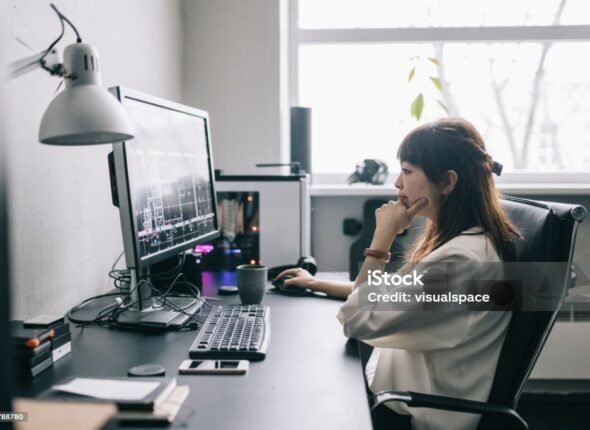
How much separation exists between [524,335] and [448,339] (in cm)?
15

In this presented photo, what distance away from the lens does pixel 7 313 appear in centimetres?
28

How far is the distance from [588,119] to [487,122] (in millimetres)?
544

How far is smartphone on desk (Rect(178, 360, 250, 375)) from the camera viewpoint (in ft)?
3.10

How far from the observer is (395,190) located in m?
2.53

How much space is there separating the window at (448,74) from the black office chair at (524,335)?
1.73m

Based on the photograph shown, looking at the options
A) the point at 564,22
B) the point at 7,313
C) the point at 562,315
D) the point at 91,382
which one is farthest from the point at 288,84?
the point at 7,313

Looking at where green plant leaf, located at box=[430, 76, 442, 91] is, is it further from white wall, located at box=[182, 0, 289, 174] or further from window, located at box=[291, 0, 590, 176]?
white wall, located at box=[182, 0, 289, 174]

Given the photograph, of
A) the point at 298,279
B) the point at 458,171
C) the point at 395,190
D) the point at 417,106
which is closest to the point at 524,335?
the point at 458,171

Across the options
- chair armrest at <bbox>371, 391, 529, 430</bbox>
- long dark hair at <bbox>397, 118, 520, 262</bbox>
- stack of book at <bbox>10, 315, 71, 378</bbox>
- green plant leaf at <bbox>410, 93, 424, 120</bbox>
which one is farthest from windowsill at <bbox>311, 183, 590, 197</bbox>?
stack of book at <bbox>10, 315, 71, 378</bbox>

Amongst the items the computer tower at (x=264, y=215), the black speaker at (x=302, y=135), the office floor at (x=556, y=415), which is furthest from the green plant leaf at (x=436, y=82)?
the office floor at (x=556, y=415)

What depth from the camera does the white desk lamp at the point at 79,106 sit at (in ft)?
3.08

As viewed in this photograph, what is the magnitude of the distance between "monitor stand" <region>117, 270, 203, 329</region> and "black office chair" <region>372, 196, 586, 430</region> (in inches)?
18.7

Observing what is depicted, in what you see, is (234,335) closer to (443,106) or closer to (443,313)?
(443,313)

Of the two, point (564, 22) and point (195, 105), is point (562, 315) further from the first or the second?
point (195, 105)
